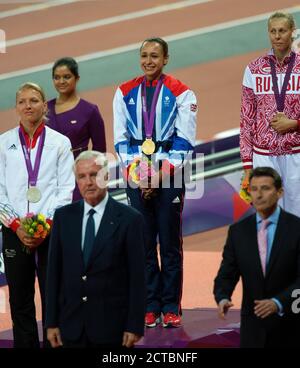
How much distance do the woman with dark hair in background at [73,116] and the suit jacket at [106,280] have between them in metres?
1.94

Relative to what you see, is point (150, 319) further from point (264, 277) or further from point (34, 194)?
point (264, 277)

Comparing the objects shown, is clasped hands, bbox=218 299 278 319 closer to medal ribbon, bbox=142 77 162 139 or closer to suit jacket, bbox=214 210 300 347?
suit jacket, bbox=214 210 300 347

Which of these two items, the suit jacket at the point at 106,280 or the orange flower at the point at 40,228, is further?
the orange flower at the point at 40,228

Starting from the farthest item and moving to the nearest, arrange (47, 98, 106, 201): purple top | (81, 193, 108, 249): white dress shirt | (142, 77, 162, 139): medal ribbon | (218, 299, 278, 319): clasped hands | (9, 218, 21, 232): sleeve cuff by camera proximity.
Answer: (47, 98, 106, 201): purple top < (142, 77, 162, 139): medal ribbon < (9, 218, 21, 232): sleeve cuff < (81, 193, 108, 249): white dress shirt < (218, 299, 278, 319): clasped hands

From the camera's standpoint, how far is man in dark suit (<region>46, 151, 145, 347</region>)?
5844 millimetres

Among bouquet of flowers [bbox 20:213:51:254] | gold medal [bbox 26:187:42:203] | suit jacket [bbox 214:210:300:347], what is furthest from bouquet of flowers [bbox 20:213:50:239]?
suit jacket [bbox 214:210:300:347]

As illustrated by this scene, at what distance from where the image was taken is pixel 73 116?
7809 mm

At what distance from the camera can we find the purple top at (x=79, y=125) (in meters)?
7.80

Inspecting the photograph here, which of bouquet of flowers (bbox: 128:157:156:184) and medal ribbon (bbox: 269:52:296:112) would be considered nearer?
medal ribbon (bbox: 269:52:296:112)

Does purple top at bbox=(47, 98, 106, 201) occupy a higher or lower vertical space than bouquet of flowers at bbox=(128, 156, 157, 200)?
higher

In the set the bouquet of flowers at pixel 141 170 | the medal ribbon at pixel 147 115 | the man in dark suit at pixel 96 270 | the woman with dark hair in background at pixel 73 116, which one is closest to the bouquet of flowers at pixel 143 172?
the bouquet of flowers at pixel 141 170

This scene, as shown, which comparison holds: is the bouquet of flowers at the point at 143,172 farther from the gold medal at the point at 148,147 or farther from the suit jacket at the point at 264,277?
the suit jacket at the point at 264,277

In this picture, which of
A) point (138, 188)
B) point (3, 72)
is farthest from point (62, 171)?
point (3, 72)

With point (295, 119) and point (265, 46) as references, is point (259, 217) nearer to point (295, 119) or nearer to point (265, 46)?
point (295, 119)
